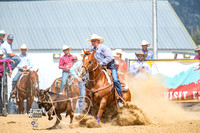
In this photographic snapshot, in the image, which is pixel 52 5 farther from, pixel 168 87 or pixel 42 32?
pixel 168 87

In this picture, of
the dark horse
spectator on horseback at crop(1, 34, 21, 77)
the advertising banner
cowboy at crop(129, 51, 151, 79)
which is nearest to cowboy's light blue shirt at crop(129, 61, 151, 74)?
cowboy at crop(129, 51, 151, 79)

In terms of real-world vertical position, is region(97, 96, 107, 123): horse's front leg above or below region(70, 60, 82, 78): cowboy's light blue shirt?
below

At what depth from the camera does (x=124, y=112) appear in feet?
39.0

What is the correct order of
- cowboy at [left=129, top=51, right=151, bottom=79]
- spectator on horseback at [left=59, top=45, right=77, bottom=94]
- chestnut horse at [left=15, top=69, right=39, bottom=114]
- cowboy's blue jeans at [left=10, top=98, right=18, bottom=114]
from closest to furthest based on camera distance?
cowboy at [left=129, top=51, right=151, bottom=79] < spectator on horseback at [left=59, top=45, right=77, bottom=94] < chestnut horse at [left=15, top=69, right=39, bottom=114] < cowboy's blue jeans at [left=10, top=98, right=18, bottom=114]

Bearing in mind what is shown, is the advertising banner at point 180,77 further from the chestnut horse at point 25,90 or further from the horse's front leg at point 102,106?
the chestnut horse at point 25,90

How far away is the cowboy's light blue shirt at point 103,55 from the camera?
464 inches

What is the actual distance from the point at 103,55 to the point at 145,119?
1.97 m

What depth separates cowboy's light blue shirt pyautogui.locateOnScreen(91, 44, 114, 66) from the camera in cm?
1179

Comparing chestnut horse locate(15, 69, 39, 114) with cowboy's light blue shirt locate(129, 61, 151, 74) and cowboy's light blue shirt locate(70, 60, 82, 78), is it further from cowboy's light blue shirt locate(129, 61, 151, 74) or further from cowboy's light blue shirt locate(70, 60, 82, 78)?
cowboy's light blue shirt locate(129, 61, 151, 74)

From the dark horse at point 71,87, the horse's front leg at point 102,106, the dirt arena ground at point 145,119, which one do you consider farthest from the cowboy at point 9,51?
the horse's front leg at point 102,106

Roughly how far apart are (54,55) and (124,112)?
2110cm

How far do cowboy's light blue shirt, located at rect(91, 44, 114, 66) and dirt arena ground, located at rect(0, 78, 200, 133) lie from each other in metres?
1.37

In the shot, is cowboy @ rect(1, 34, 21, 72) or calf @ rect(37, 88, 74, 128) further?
cowboy @ rect(1, 34, 21, 72)

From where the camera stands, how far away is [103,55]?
39.0ft
